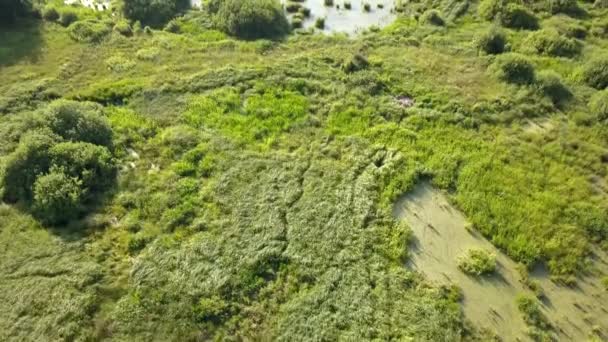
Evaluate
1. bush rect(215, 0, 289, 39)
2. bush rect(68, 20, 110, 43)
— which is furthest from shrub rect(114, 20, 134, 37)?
bush rect(215, 0, 289, 39)

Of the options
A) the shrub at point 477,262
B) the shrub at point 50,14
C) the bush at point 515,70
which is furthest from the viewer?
the shrub at point 50,14

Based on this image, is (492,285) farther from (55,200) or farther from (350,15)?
(350,15)

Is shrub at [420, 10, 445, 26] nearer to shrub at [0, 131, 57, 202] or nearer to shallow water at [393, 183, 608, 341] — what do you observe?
shallow water at [393, 183, 608, 341]

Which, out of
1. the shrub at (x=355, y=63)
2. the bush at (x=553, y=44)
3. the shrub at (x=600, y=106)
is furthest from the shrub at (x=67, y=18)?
the shrub at (x=600, y=106)

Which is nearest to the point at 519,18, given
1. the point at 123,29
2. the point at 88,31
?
the point at 123,29

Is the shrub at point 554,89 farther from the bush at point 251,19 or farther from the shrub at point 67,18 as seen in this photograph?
the shrub at point 67,18

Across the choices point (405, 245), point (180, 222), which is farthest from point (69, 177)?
point (405, 245)
